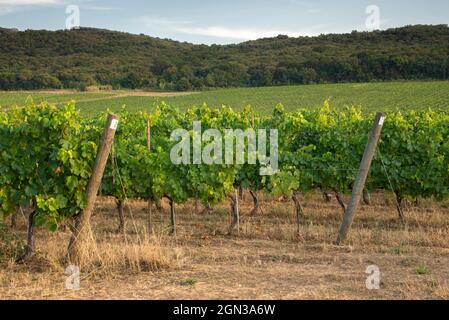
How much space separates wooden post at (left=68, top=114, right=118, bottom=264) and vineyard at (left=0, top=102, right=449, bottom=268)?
0.48ft

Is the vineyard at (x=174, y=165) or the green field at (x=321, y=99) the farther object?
the green field at (x=321, y=99)

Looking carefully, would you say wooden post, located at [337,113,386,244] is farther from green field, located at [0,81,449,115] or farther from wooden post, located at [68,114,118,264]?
green field, located at [0,81,449,115]

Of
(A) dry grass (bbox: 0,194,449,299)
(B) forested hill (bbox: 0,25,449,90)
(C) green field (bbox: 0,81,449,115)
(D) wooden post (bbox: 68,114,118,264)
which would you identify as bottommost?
(A) dry grass (bbox: 0,194,449,299)

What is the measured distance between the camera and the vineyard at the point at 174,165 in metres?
8.26

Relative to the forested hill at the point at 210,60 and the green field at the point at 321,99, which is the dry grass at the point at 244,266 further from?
the forested hill at the point at 210,60

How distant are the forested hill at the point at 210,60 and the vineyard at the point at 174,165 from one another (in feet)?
223

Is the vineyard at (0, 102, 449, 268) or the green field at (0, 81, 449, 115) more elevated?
the green field at (0, 81, 449, 115)

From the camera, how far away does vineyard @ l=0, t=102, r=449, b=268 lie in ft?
27.1

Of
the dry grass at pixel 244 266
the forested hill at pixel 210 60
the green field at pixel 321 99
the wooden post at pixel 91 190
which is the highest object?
the forested hill at pixel 210 60

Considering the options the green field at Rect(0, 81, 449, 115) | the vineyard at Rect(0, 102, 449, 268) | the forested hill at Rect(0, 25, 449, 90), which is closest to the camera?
the vineyard at Rect(0, 102, 449, 268)

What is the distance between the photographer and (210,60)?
10150 centimetres

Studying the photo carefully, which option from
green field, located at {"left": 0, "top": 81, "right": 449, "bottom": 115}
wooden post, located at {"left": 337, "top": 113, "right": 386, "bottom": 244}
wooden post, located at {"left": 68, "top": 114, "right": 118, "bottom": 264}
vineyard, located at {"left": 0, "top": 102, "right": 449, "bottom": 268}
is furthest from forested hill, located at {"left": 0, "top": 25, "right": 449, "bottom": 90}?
wooden post, located at {"left": 68, "top": 114, "right": 118, "bottom": 264}

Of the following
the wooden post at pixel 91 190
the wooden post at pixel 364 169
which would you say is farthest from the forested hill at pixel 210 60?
the wooden post at pixel 91 190
